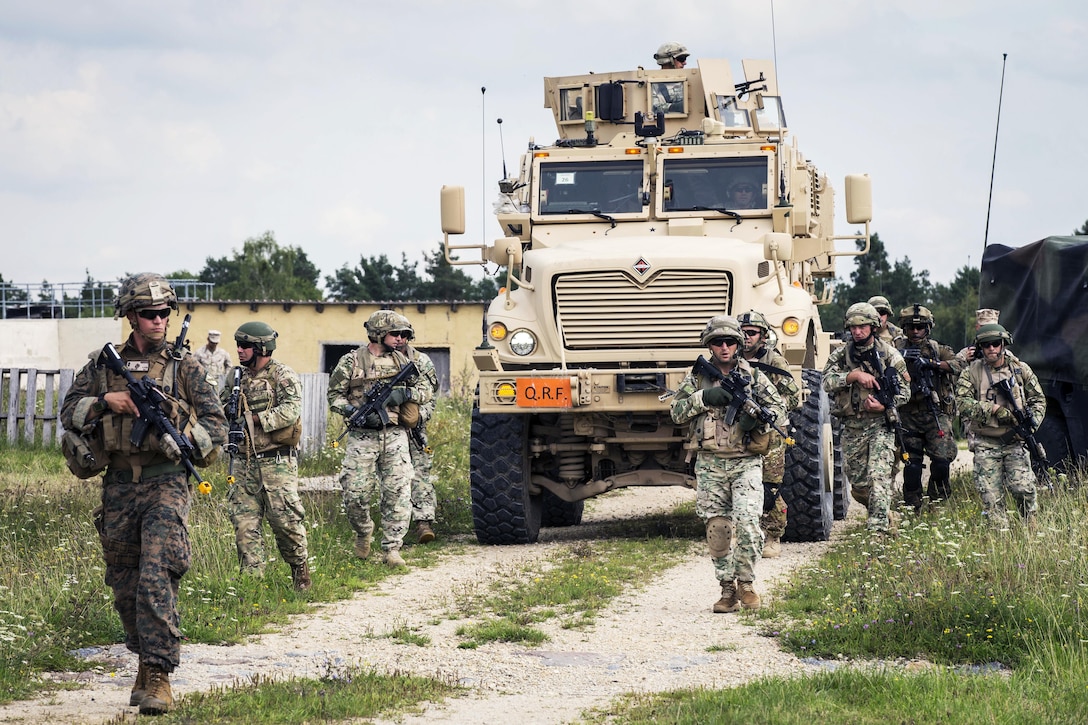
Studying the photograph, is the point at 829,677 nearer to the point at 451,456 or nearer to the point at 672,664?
the point at 672,664

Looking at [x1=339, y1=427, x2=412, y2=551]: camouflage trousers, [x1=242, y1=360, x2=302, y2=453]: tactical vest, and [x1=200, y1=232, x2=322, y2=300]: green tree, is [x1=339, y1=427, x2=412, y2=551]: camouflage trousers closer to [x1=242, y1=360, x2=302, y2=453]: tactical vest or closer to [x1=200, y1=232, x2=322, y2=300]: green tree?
[x1=242, y1=360, x2=302, y2=453]: tactical vest

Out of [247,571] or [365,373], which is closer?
[247,571]

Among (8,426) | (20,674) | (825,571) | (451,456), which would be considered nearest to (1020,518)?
(825,571)

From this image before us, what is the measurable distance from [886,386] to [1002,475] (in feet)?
3.38

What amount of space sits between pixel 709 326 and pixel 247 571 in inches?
127

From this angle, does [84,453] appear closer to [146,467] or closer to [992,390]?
[146,467]

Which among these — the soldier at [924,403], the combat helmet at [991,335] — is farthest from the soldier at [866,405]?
the soldier at [924,403]

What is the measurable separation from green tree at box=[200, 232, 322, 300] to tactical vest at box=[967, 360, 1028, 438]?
50.5 meters

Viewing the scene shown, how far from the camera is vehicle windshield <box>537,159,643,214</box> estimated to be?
39.1 ft

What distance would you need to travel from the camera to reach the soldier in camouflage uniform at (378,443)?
1020 centimetres

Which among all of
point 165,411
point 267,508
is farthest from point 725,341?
point 165,411

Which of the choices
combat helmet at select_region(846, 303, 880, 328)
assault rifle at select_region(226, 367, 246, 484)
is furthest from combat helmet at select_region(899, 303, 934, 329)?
assault rifle at select_region(226, 367, 246, 484)

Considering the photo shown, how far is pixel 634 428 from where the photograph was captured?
10.9 metres

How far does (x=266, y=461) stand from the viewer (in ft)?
28.9
